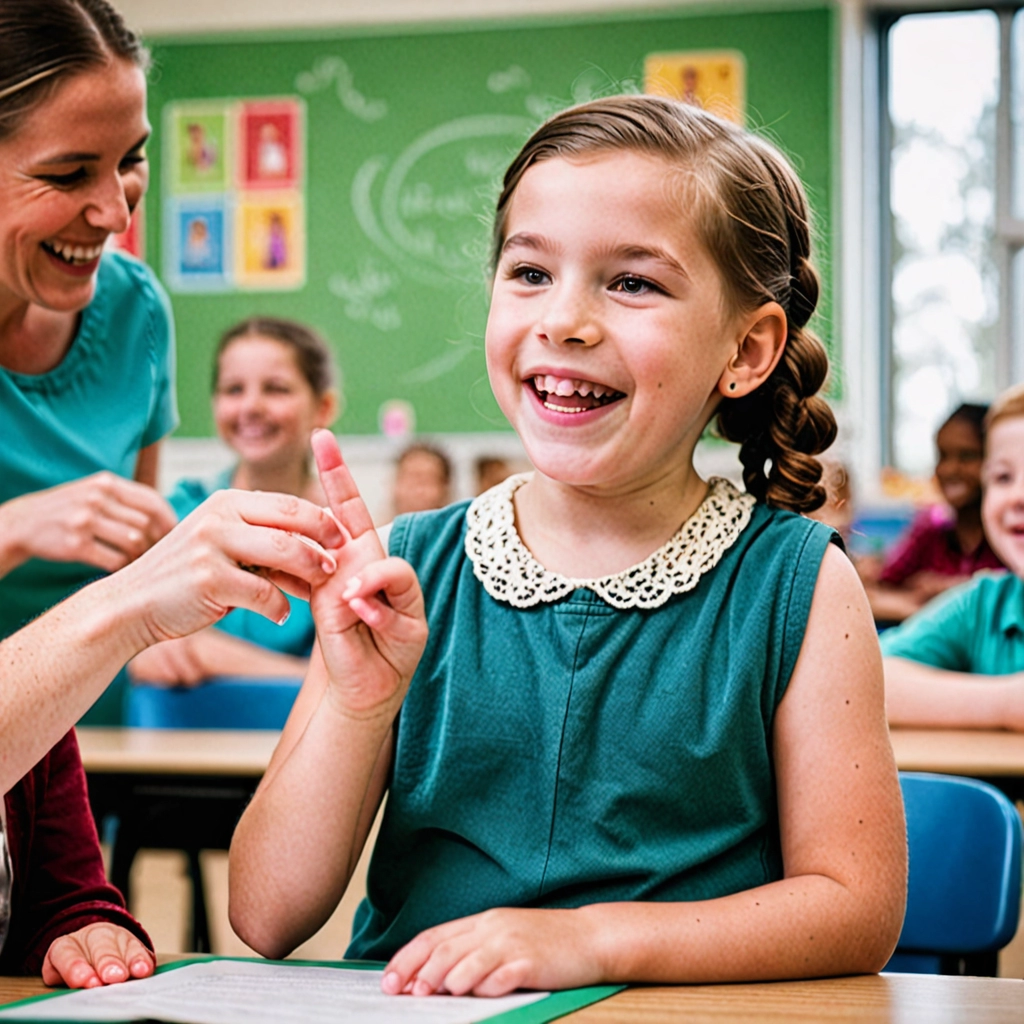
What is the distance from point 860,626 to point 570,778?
247 mm

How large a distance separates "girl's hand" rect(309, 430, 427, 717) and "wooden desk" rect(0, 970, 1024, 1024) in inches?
11.0

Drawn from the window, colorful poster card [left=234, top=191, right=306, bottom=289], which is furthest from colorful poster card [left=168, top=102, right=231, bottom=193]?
the window

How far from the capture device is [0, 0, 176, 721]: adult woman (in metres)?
1.56

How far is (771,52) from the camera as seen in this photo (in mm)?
6113

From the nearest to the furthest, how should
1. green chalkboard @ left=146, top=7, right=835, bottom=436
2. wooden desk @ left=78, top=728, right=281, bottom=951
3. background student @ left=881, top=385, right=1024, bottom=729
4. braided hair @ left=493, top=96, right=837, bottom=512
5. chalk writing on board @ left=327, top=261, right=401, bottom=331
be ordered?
braided hair @ left=493, top=96, right=837, bottom=512 → wooden desk @ left=78, top=728, right=281, bottom=951 → background student @ left=881, top=385, right=1024, bottom=729 → green chalkboard @ left=146, top=7, right=835, bottom=436 → chalk writing on board @ left=327, top=261, right=401, bottom=331

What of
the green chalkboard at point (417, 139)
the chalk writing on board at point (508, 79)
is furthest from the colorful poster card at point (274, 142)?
the chalk writing on board at point (508, 79)

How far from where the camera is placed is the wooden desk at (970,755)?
1.94 meters

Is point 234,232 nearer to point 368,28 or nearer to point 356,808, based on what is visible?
point 368,28

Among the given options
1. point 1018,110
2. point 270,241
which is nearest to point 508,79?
point 270,241

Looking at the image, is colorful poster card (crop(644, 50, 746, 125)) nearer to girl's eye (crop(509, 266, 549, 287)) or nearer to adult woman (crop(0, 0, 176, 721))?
adult woman (crop(0, 0, 176, 721))

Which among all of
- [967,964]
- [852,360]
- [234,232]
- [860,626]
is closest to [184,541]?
[860,626]

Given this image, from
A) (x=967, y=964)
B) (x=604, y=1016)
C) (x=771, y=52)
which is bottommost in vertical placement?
(x=967, y=964)

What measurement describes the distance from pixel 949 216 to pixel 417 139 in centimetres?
238

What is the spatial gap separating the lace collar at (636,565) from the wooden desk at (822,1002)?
13.0 inches
